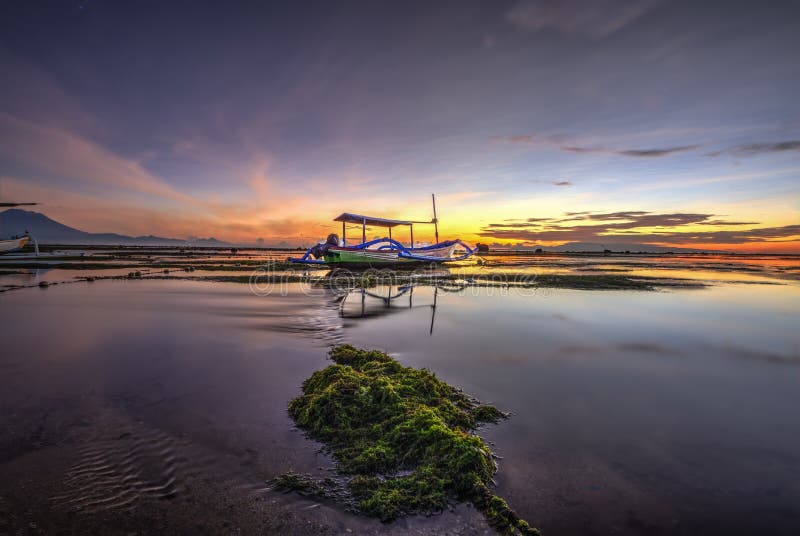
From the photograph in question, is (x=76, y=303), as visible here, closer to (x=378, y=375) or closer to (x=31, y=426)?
(x=31, y=426)

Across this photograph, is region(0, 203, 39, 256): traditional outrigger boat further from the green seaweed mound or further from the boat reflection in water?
the green seaweed mound

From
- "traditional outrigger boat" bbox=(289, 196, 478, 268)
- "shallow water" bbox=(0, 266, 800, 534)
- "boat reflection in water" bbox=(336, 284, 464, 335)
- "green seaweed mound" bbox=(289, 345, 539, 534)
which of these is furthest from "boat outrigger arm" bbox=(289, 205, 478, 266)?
"green seaweed mound" bbox=(289, 345, 539, 534)

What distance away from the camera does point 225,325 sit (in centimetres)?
1131

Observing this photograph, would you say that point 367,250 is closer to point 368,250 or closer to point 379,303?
point 368,250

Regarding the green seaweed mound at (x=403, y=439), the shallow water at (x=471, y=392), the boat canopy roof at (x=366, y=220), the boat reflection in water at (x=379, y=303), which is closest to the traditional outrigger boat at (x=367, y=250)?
the boat canopy roof at (x=366, y=220)

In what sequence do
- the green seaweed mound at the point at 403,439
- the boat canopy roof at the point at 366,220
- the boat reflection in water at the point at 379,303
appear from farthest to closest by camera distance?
1. the boat canopy roof at the point at 366,220
2. the boat reflection in water at the point at 379,303
3. the green seaweed mound at the point at 403,439

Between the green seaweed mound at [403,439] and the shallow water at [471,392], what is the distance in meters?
0.20

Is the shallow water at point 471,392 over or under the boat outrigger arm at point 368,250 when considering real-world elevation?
under

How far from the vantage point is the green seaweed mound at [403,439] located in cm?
328

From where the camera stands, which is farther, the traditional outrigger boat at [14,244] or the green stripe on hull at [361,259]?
the traditional outrigger boat at [14,244]

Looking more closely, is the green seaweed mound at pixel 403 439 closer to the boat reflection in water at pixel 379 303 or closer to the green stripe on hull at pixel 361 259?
the boat reflection in water at pixel 379 303

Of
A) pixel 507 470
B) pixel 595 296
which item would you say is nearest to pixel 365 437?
pixel 507 470

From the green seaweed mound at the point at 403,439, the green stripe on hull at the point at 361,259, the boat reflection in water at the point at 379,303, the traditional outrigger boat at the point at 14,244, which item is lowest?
the boat reflection in water at the point at 379,303

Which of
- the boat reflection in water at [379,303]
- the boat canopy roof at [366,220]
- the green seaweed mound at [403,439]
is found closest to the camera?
the green seaweed mound at [403,439]
